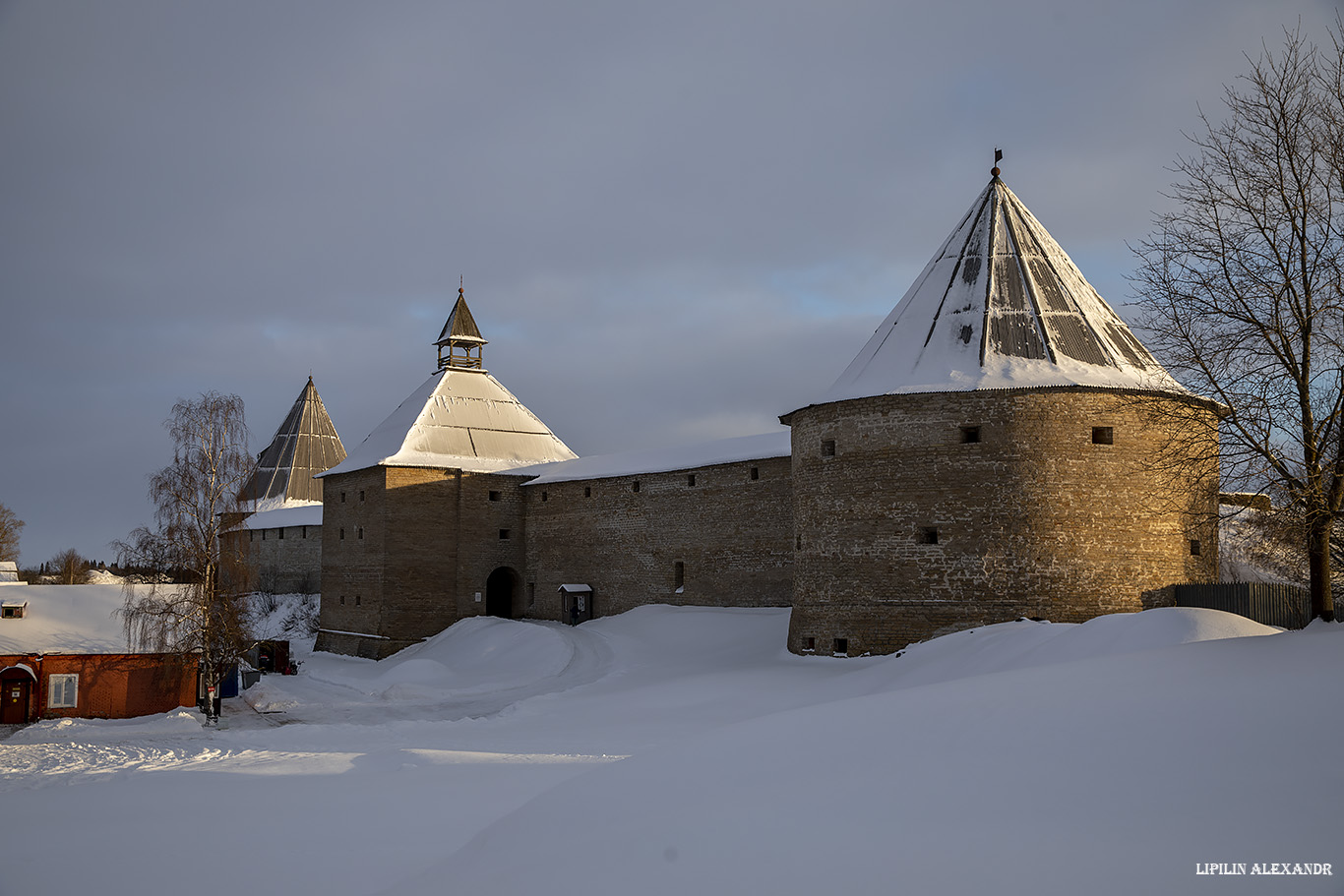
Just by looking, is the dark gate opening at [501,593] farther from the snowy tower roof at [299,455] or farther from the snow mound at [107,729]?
the snowy tower roof at [299,455]

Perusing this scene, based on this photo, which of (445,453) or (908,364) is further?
(445,453)

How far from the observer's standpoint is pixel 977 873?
527 cm

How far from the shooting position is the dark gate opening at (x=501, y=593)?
3080cm

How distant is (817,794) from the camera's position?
6770 mm

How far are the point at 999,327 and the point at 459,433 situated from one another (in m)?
18.0

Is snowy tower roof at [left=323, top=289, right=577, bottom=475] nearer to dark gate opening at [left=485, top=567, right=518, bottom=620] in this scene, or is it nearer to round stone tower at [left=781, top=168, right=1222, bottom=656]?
dark gate opening at [left=485, top=567, right=518, bottom=620]

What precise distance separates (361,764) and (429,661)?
433 inches

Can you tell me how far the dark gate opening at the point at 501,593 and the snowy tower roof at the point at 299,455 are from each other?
20789mm

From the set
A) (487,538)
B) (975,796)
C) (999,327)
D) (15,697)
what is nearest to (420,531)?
(487,538)

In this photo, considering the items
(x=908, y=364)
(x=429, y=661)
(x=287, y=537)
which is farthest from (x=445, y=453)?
(x=908, y=364)

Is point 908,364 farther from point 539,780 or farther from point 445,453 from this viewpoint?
point 445,453

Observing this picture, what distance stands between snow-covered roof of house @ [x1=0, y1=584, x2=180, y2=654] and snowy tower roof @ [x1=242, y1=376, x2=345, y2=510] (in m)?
23.5

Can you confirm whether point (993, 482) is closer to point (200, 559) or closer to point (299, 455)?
point (200, 559)

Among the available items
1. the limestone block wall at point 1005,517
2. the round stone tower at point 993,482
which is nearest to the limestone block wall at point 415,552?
the round stone tower at point 993,482
